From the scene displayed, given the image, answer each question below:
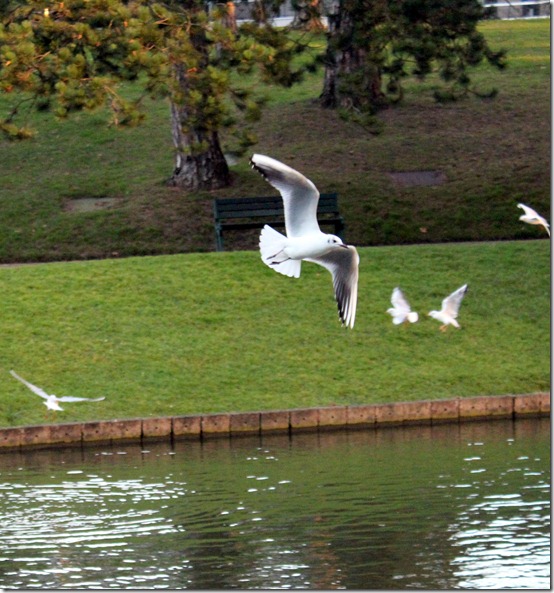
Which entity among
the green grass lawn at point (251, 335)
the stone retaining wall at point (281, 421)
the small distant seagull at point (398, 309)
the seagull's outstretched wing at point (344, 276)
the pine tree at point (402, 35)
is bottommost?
the stone retaining wall at point (281, 421)

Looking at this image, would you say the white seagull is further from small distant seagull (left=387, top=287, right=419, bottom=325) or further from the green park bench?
the green park bench

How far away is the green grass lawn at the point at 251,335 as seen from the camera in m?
13.7

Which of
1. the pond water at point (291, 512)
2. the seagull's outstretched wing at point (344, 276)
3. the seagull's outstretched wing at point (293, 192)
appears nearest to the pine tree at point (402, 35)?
the pond water at point (291, 512)

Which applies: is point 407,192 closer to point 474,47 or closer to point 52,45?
point 474,47

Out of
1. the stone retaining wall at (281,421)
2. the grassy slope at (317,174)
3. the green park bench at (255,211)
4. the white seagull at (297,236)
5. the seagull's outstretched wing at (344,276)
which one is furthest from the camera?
the grassy slope at (317,174)

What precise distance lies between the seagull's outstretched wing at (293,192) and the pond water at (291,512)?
7.63ft

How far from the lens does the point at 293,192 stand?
1006 cm

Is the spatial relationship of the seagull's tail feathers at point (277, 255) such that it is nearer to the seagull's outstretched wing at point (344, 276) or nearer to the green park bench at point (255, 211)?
the seagull's outstretched wing at point (344, 276)

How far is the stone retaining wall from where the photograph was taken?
12867 millimetres

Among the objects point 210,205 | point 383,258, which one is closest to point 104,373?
point 383,258

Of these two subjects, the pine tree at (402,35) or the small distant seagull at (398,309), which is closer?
the small distant seagull at (398,309)

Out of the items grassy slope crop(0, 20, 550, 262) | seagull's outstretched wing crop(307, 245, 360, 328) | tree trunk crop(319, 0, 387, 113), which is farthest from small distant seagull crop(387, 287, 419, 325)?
grassy slope crop(0, 20, 550, 262)

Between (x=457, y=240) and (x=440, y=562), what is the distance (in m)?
11.6

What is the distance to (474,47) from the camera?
64.2ft
